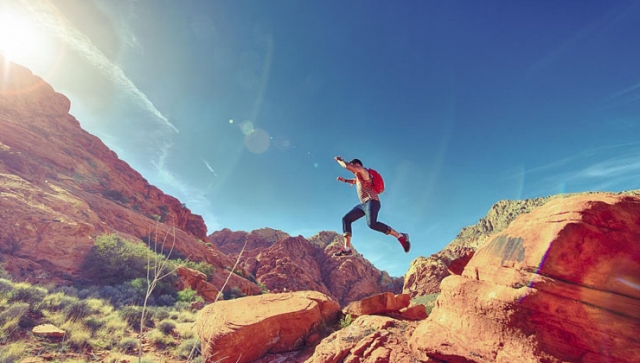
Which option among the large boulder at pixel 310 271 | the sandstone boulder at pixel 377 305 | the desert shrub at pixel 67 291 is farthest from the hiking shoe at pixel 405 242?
the large boulder at pixel 310 271

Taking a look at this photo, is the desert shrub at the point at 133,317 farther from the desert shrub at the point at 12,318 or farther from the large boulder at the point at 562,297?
the large boulder at the point at 562,297

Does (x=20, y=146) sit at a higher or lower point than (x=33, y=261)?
higher

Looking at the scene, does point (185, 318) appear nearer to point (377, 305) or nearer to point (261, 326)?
point (261, 326)

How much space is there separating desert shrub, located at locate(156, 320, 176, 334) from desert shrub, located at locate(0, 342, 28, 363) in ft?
15.7

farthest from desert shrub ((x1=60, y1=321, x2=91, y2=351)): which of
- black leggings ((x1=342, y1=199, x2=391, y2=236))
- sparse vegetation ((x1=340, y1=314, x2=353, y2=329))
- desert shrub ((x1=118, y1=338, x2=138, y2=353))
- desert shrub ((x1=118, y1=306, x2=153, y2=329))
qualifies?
black leggings ((x1=342, y1=199, x2=391, y2=236))

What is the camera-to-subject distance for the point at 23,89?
45625 millimetres

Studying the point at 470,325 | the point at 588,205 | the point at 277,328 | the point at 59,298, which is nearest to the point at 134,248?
the point at 59,298

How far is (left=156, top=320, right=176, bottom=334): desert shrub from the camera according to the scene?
1188 cm

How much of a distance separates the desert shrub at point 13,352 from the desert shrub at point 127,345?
243 centimetres

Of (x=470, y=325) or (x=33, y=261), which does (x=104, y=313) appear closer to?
(x=33, y=261)

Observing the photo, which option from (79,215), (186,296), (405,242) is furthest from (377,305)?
(79,215)

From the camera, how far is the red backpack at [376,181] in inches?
305

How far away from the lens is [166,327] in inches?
473

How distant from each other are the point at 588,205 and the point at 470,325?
3.48m
